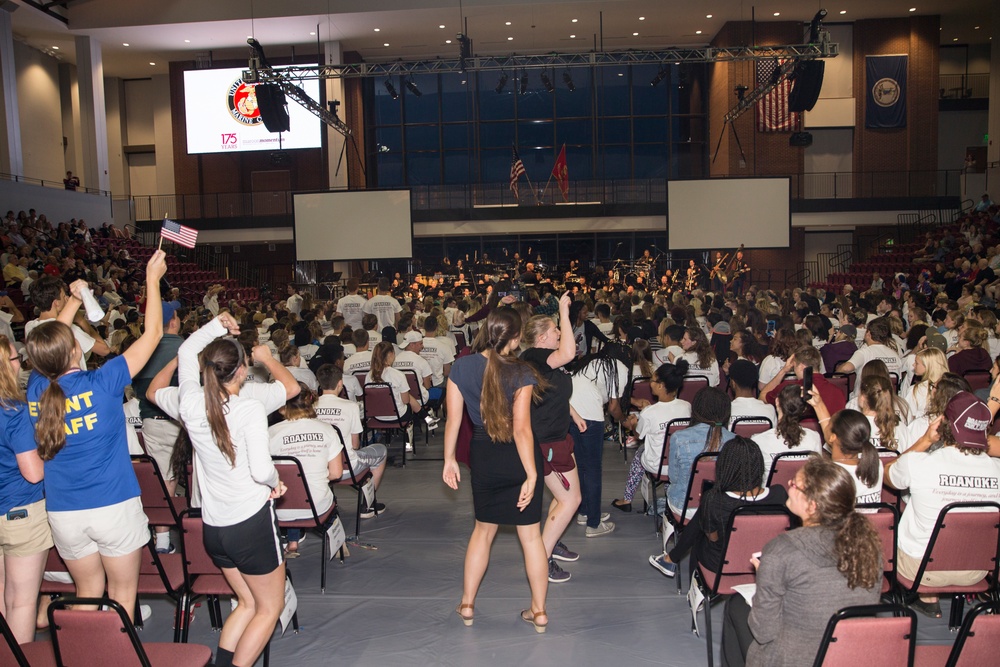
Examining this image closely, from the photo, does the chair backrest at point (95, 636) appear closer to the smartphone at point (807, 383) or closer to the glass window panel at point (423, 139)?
the smartphone at point (807, 383)

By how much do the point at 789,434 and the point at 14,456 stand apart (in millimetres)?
3703

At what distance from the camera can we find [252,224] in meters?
22.2

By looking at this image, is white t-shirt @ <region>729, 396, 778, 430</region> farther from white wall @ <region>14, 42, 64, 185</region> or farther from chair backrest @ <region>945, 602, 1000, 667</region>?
white wall @ <region>14, 42, 64, 185</region>

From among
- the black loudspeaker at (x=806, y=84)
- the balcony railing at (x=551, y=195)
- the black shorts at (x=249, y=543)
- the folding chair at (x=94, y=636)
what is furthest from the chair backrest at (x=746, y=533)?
the balcony railing at (x=551, y=195)

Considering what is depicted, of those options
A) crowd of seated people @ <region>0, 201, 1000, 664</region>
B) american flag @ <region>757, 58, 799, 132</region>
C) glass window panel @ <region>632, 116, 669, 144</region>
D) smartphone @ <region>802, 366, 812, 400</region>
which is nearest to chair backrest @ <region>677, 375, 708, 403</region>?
crowd of seated people @ <region>0, 201, 1000, 664</region>

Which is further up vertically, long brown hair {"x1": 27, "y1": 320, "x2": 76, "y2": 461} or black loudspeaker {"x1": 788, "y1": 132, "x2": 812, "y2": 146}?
black loudspeaker {"x1": 788, "y1": 132, "x2": 812, "y2": 146}

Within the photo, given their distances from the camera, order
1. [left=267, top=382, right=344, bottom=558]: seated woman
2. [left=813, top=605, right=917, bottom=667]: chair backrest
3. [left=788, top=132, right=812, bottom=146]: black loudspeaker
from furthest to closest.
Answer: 1. [left=788, top=132, right=812, bottom=146]: black loudspeaker
2. [left=267, top=382, right=344, bottom=558]: seated woman
3. [left=813, top=605, right=917, bottom=667]: chair backrest

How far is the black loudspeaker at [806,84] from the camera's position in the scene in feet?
46.4

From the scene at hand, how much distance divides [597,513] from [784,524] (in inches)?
79.6

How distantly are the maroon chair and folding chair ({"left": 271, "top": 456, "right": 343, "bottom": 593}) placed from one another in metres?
1.42

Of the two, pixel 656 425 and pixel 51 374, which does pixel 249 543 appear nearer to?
pixel 51 374

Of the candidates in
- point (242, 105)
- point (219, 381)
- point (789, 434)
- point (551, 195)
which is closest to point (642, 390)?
point (789, 434)

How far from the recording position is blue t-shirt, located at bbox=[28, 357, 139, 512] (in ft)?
9.84

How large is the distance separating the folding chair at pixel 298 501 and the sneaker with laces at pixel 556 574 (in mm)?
1297
